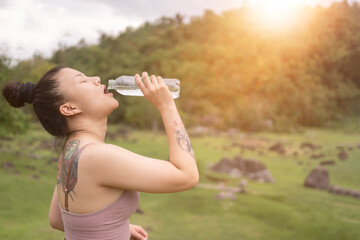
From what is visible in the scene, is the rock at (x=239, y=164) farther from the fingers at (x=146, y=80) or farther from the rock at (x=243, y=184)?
the fingers at (x=146, y=80)

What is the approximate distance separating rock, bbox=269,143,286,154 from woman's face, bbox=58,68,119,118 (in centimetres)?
1078

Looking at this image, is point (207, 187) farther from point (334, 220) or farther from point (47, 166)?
point (47, 166)

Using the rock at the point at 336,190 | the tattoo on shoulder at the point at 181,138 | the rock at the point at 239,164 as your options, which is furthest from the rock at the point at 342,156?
the tattoo on shoulder at the point at 181,138

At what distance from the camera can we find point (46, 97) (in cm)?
140

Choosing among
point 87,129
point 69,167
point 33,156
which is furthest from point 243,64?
point 69,167

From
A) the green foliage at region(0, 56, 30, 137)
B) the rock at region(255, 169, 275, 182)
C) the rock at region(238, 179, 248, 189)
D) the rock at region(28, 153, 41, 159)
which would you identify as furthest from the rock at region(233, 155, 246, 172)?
the green foliage at region(0, 56, 30, 137)

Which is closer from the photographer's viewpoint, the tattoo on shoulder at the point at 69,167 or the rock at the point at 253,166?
the tattoo on shoulder at the point at 69,167

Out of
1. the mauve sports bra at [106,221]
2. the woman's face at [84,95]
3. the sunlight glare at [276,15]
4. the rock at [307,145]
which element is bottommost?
the rock at [307,145]

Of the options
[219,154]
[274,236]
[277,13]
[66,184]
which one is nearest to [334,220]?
[274,236]

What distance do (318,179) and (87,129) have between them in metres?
8.68

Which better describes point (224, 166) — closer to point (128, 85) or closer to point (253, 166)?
point (253, 166)

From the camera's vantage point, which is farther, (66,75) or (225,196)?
(225,196)

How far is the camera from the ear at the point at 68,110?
138 cm

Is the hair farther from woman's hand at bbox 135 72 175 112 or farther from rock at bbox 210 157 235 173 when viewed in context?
rock at bbox 210 157 235 173
